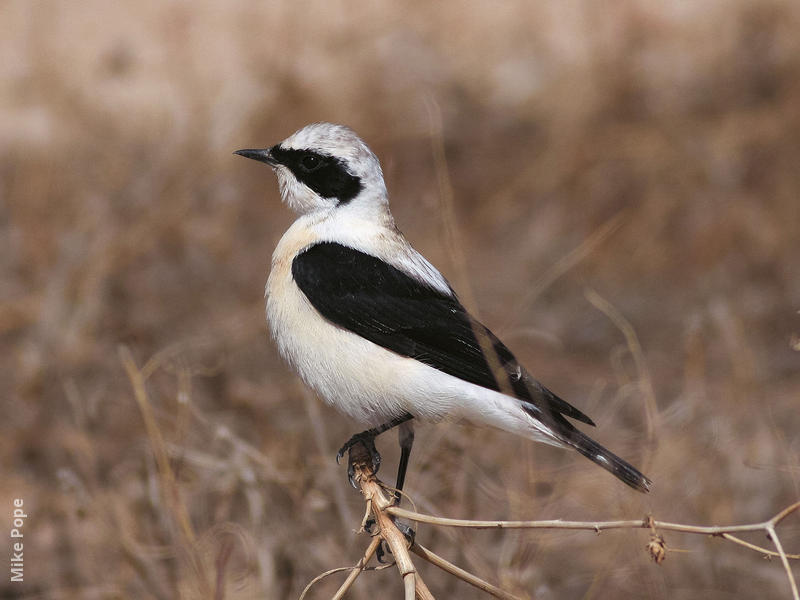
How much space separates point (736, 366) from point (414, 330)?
10.8ft

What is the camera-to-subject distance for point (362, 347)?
3393mm

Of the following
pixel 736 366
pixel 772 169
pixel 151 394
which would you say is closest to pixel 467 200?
pixel 772 169

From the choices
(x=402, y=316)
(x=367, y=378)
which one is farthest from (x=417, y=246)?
(x=367, y=378)

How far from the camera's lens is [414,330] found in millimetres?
3465

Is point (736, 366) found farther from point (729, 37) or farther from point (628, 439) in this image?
point (729, 37)

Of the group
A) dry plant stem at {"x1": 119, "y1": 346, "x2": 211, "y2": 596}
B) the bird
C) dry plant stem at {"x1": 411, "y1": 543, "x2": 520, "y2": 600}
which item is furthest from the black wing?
dry plant stem at {"x1": 411, "y1": 543, "x2": 520, "y2": 600}

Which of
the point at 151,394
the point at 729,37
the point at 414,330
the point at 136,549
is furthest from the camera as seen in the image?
the point at 729,37

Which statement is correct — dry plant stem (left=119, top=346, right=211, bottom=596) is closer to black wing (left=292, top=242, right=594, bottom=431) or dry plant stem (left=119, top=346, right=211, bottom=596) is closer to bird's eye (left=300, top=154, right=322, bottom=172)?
black wing (left=292, top=242, right=594, bottom=431)

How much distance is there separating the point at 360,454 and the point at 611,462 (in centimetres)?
77

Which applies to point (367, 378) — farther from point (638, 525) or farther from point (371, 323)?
point (638, 525)

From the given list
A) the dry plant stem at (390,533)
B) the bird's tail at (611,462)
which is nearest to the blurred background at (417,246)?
the bird's tail at (611,462)

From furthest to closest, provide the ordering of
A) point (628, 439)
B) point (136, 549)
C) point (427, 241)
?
point (427, 241), point (628, 439), point (136, 549)

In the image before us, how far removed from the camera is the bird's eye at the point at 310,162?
3.52 metres

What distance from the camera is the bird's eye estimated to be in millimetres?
3520
